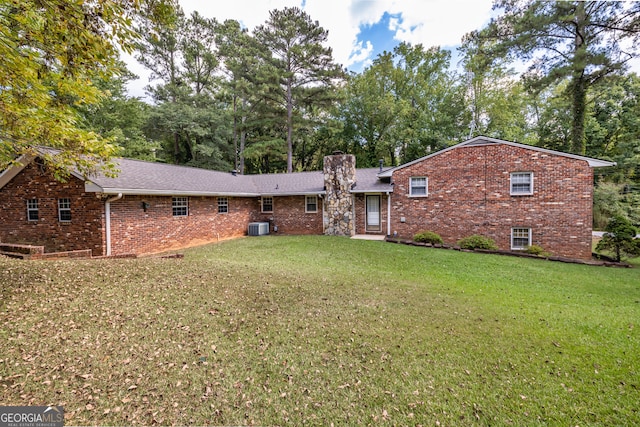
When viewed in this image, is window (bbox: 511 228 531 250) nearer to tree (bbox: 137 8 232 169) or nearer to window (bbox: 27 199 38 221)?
window (bbox: 27 199 38 221)

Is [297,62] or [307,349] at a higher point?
[297,62]

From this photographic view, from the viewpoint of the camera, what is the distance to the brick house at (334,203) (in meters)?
9.49

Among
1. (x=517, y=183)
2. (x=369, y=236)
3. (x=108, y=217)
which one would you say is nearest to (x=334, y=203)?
(x=369, y=236)

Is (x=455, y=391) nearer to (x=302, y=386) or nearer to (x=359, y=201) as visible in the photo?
(x=302, y=386)

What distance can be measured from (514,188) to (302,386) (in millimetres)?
12622

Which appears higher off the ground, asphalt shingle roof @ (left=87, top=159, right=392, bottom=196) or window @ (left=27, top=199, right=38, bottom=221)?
asphalt shingle roof @ (left=87, top=159, right=392, bottom=196)

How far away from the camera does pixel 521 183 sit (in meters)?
11.7

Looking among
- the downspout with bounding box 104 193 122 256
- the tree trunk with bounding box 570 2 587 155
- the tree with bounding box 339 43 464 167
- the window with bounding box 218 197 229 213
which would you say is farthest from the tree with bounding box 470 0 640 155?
the downspout with bounding box 104 193 122 256

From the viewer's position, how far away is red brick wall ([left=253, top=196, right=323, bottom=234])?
1565 centimetres

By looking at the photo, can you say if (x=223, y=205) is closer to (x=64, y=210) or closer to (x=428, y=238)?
(x=64, y=210)

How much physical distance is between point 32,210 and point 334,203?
1238 centimetres

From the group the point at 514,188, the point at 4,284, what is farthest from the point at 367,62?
the point at 4,284

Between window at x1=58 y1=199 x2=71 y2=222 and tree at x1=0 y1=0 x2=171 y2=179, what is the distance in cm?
484

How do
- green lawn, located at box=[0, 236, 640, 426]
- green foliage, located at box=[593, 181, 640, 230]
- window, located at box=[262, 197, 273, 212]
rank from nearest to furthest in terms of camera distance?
green lawn, located at box=[0, 236, 640, 426] < window, located at box=[262, 197, 273, 212] < green foliage, located at box=[593, 181, 640, 230]
